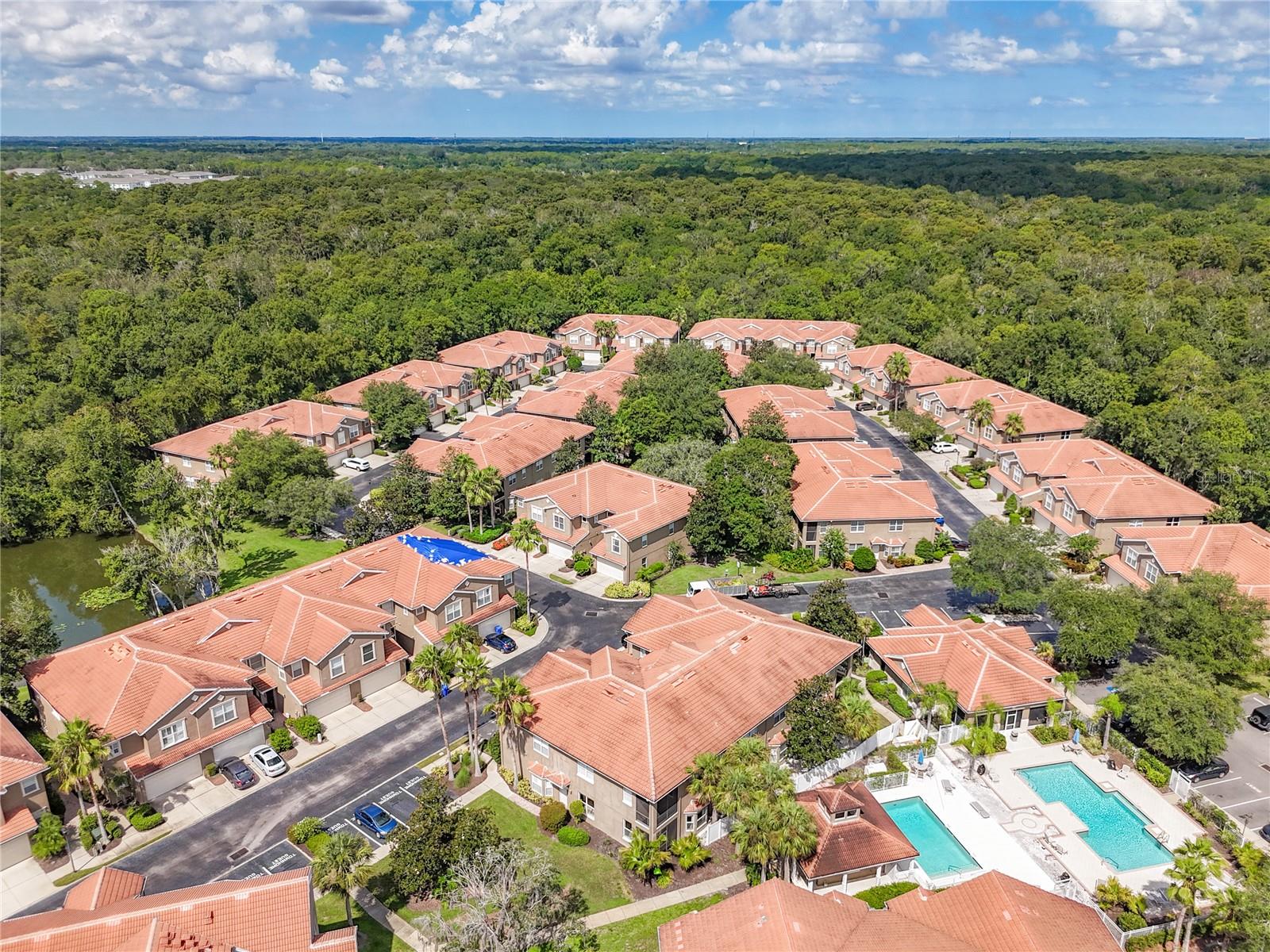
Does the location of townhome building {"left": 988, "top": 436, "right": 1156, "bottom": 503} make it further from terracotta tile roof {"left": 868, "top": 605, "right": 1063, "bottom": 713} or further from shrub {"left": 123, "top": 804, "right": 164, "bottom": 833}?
shrub {"left": 123, "top": 804, "right": 164, "bottom": 833}

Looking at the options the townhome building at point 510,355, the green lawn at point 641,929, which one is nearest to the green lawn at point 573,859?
the green lawn at point 641,929

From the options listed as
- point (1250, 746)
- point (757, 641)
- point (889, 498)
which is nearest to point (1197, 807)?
point (1250, 746)

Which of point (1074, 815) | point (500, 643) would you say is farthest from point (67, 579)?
point (1074, 815)

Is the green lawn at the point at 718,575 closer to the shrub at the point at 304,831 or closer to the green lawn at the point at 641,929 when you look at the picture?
the green lawn at the point at 641,929

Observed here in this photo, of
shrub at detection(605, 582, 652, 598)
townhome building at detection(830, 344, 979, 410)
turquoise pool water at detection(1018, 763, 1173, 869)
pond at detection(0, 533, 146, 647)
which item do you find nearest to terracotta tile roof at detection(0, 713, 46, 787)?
pond at detection(0, 533, 146, 647)

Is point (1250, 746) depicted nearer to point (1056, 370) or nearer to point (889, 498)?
point (889, 498)

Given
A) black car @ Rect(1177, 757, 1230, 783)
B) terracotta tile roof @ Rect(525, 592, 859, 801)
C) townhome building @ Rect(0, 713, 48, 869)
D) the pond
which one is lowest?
the pond
